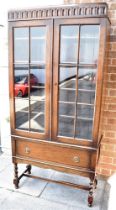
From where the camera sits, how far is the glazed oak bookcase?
182 centimetres

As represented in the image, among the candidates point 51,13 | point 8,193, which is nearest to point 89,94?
point 51,13

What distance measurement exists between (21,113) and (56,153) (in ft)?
1.90

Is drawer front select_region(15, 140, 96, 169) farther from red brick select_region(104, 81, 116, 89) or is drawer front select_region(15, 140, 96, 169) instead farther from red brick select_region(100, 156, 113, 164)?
red brick select_region(104, 81, 116, 89)

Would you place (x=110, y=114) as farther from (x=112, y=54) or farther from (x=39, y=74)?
(x=39, y=74)

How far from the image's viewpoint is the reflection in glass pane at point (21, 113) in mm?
2176

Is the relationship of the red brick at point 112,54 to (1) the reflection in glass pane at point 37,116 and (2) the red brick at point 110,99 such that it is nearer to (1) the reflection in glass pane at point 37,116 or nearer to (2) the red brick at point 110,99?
(2) the red brick at point 110,99

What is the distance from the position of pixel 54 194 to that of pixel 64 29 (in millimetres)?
1822

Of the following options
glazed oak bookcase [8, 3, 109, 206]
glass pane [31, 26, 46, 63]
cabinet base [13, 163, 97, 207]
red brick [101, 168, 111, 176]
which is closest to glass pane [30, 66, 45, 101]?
glazed oak bookcase [8, 3, 109, 206]

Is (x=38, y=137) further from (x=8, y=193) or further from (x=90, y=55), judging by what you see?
(x=90, y=55)

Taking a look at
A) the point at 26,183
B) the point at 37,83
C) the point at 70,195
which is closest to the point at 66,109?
the point at 37,83

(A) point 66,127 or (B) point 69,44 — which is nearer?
(B) point 69,44

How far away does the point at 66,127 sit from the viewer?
2.08 meters

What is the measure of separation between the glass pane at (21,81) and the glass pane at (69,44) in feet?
1.40

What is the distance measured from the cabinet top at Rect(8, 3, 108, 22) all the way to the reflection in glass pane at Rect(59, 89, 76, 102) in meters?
0.69
